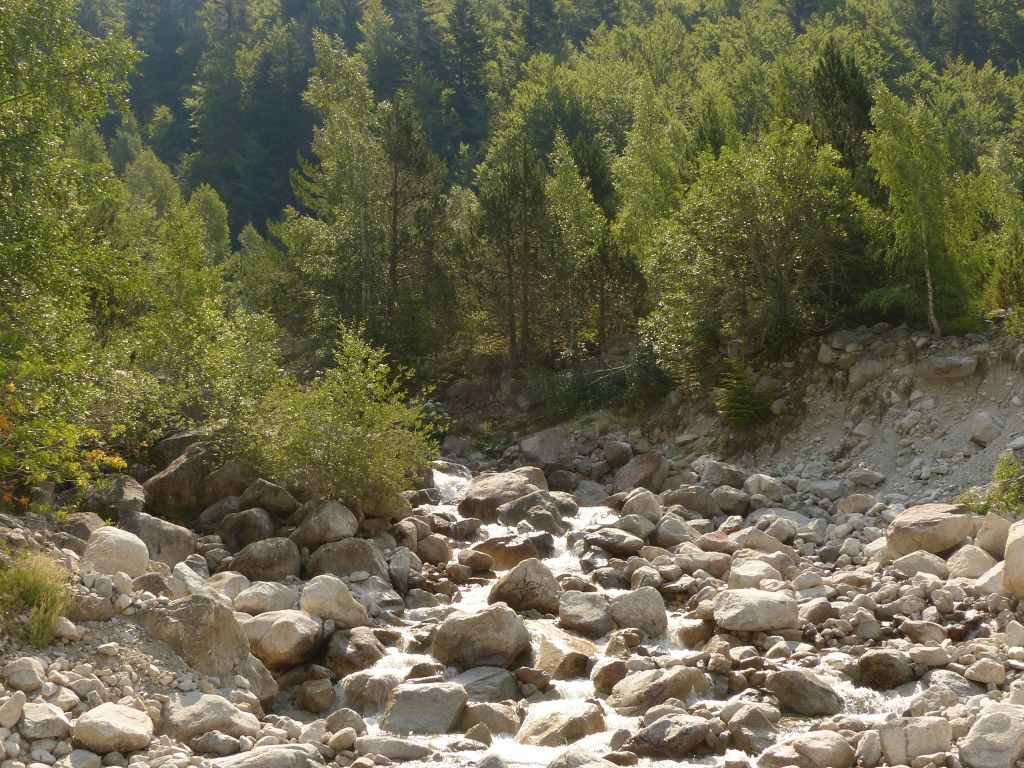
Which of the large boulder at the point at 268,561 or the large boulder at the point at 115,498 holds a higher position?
the large boulder at the point at 115,498

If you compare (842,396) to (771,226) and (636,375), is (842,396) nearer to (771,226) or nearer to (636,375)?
(771,226)

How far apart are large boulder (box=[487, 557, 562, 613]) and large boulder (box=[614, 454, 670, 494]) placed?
8.48 meters

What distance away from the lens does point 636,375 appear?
2869 cm

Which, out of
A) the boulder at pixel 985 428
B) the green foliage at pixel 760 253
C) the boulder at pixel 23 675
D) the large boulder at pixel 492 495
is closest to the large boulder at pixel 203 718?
the boulder at pixel 23 675

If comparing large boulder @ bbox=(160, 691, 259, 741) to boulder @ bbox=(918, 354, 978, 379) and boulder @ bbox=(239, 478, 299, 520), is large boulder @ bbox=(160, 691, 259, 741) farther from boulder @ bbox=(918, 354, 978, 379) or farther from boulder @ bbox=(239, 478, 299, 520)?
boulder @ bbox=(918, 354, 978, 379)

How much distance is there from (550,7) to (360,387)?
7847 cm

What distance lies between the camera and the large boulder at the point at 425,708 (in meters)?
12.1

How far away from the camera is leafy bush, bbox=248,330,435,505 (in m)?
19.4

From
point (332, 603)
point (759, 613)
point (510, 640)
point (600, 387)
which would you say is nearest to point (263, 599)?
point (332, 603)

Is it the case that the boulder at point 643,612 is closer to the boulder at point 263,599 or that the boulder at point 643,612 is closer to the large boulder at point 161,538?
the boulder at point 263,599

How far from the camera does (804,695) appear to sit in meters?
12.0

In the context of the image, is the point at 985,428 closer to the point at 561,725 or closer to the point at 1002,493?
the point at 1002,493

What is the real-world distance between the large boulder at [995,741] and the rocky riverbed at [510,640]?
2 cm

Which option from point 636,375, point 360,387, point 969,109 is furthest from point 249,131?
point 360,387
